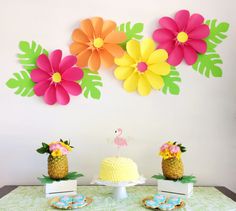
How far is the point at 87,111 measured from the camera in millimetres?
1834

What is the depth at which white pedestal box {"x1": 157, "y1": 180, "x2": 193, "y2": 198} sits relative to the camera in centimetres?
149

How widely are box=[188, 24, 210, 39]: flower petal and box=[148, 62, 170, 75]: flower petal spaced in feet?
0.81

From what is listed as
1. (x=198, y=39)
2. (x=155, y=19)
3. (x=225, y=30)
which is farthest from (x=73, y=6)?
(x=225, y=30)

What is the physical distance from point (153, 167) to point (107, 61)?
2.35 ft

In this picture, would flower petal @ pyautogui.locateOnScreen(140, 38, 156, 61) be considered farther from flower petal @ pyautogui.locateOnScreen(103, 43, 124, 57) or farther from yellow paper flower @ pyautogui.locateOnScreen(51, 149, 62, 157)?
yellow paper flower @ pyautogui.locateOnScreen(51, 149, 62, 157)

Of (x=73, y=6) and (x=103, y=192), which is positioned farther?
(x=73, y=6)

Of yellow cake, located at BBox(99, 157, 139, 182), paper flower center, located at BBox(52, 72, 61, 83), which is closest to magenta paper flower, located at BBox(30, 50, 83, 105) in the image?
paper flower center, located at BBox(52, 72, 61, 83)

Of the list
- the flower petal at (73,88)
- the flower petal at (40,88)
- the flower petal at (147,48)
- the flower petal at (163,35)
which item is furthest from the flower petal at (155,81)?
the flower petal at (40,88)

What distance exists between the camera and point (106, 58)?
1.81 m

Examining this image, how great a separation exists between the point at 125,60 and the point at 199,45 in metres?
0.46

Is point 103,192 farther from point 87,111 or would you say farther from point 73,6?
point 73,6

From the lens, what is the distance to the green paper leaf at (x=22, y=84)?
6.03ft

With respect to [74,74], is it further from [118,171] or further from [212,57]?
[212,57]

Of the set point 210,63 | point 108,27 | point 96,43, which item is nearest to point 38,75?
point 96,43
